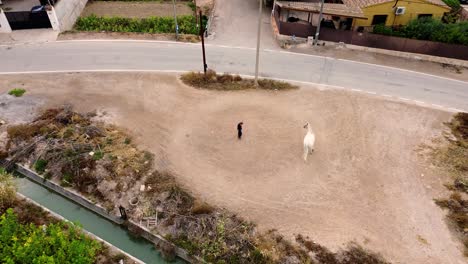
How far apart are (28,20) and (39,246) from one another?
25.7m

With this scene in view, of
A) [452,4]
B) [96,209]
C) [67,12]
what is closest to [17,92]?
[67,12]

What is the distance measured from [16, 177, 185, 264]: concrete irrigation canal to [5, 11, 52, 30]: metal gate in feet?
58.9

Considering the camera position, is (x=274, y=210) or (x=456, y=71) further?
(x=456, y=71)

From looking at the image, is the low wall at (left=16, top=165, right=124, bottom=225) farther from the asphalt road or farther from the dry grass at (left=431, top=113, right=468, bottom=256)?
the dry grass at (left=431, top=113, right=468, bottom=256)

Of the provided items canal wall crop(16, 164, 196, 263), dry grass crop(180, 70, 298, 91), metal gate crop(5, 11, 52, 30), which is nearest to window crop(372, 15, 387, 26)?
dry grass crop(180, 70, 298, 91)

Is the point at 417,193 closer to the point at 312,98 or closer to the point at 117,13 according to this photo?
the point at 312,98

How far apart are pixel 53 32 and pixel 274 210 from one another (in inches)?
1053

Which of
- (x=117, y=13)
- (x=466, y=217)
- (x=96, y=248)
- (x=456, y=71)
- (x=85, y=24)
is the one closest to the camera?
(x=96, y=248)

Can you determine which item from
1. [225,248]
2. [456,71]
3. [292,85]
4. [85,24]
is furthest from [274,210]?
[85,24]

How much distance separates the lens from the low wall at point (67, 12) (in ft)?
104

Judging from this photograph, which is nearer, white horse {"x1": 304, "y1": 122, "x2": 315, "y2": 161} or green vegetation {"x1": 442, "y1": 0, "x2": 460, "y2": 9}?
white horse {"x1": 304, "y1": 122, "x2": 315, "y2": 161}

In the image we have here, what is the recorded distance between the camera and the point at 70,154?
19938 mm

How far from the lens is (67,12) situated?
32.8 metres

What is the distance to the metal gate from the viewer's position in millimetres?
30906
